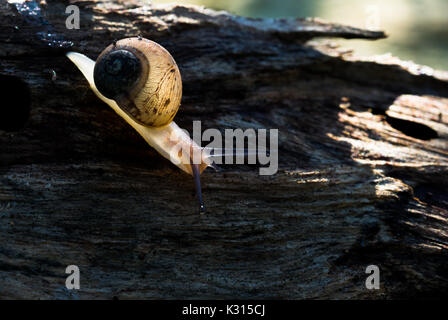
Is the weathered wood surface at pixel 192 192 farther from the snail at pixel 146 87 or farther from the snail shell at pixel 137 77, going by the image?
the snail shell at pixel 137 77

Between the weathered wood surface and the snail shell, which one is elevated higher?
the snail shell

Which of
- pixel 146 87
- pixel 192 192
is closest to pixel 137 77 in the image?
pixel 146 87

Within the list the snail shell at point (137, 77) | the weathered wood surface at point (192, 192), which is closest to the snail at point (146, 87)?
the snail shell at point (137, 77)

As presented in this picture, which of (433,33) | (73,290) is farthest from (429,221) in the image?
(433,33)

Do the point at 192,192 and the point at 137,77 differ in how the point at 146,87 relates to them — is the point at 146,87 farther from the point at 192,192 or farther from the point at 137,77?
the point at 192,192

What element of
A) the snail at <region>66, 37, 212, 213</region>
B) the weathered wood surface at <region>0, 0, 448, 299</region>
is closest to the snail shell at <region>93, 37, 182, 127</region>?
the snail at <region>66, 37, 212, 213</region>

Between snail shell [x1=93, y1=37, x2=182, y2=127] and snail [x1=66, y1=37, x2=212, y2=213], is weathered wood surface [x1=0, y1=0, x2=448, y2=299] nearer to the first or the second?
snail [x1=66, y1=37, x2=212, y2=213]
